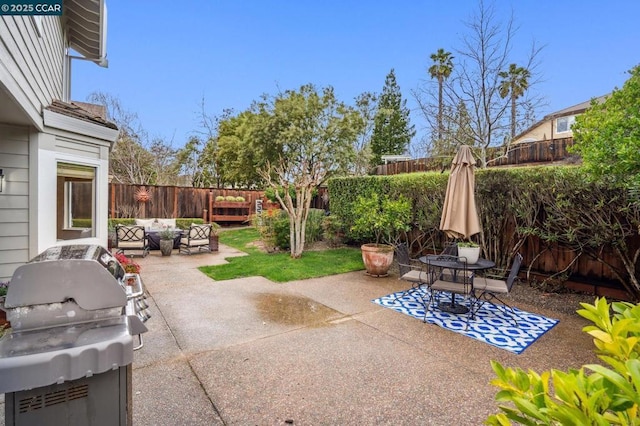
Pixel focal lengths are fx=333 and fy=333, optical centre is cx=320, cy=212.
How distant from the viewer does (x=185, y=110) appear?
21.4m

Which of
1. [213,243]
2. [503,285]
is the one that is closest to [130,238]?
[213,243]

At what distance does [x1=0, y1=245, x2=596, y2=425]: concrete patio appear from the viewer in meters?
2.49

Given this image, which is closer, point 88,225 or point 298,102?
point 88,225

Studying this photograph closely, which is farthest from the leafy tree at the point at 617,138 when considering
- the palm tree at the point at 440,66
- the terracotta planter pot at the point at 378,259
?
the palm tree at the point at 440,66

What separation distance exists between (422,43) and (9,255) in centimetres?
1555

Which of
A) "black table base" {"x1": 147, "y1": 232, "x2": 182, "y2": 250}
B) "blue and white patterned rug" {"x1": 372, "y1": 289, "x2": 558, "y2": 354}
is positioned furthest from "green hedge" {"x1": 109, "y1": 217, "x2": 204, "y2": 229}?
"blue and white patterned rug" {"x1": 372, "y1": 289, "x2": 558, "y2": 354}

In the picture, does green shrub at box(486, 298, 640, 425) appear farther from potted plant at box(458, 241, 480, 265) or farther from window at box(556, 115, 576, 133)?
window at box(556, 115, 576, 133)

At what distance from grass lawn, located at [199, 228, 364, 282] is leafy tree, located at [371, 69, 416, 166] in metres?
17.5

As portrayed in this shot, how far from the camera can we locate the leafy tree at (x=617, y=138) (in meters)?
3.29

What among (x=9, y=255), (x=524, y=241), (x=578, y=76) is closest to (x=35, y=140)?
(x=9, y=255)

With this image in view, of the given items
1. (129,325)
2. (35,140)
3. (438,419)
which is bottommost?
(438,419)

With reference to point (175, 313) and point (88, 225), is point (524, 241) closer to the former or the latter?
point (175, 313)

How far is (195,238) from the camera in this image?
30.9ft

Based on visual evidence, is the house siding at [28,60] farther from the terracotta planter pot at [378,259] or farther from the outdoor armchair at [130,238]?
the terracotta planter pot at [378,259]
